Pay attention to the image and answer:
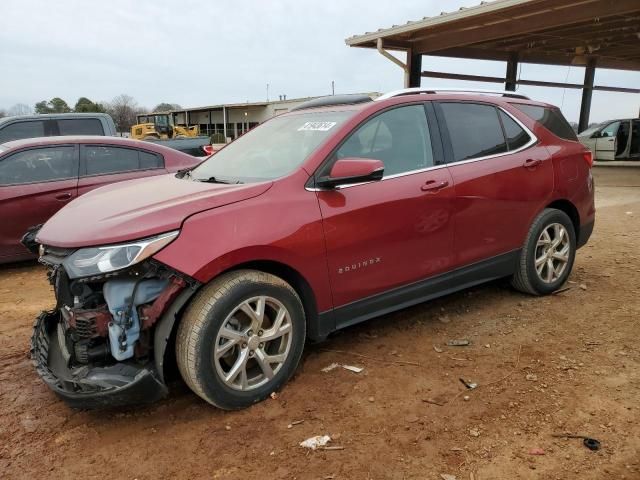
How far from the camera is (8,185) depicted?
5.48 meters

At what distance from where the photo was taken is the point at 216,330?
8.67 feet

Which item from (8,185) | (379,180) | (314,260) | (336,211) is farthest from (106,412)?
(8,185)

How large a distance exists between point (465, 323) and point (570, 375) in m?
0.97

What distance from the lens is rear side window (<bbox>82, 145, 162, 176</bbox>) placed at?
5.99 meters

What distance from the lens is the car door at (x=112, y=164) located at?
19.4 ft

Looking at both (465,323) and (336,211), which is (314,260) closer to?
(336,211)

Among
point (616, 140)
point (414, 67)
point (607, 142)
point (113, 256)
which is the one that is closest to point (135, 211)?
point (113, 256)

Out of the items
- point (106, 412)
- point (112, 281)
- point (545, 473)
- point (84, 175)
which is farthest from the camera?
point (84, 175)

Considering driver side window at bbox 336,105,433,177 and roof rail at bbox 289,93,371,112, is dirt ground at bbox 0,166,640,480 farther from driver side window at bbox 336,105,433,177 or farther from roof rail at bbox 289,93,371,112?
roof rail at bbox 289,93,371,112

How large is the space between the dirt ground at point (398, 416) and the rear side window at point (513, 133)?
1434mm

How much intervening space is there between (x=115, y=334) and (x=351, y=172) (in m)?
1.55

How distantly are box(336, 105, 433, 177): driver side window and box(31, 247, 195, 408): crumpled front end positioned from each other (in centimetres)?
140

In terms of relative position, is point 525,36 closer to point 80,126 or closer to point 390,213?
point 80,126

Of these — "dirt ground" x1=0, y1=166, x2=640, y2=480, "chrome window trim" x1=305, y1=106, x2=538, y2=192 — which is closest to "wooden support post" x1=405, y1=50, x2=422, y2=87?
"chrome window trim" x1=305, y1=106, x2=538, y2=192
